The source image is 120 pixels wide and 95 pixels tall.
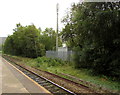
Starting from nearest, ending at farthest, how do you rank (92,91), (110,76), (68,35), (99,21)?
(92,91) < (99,21) < (110,76) < (68,35)

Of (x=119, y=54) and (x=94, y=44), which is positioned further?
(x=94, y=44)

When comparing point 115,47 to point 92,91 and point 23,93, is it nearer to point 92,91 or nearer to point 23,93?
point 92,91

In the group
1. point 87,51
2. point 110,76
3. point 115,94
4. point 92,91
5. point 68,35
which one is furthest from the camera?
point 68,35

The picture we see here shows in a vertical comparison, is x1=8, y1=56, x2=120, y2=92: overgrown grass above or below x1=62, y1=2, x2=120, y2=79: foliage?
below

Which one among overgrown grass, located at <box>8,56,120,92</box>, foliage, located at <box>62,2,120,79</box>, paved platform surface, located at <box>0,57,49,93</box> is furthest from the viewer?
foliage, located at <box>62,2,120,79</box>

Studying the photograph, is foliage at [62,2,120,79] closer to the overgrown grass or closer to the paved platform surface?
the overgrown grass

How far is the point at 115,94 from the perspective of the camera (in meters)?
5.85

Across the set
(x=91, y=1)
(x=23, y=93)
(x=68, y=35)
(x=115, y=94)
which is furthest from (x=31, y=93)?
(x=68, y=35)

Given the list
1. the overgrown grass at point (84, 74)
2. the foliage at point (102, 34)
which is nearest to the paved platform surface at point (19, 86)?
the overgrown grass at point (84, 74)

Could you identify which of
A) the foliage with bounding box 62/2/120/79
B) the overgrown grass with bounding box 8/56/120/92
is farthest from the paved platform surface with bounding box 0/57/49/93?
the foliage with bounding box 62/2/120/79

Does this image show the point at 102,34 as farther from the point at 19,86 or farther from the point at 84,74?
the point at 19,86

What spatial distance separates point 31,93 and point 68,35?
1475cm

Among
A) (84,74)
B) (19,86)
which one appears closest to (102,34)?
(84,74)

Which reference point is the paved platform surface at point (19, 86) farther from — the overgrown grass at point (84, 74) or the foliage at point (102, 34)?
the foliage at point (102, 34)
